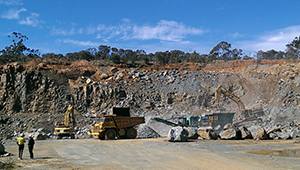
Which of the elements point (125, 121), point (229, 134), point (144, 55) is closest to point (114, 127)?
point (125, 121)

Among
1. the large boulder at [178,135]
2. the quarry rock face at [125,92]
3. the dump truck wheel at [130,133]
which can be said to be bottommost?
the dump truck wheel at [130,133]

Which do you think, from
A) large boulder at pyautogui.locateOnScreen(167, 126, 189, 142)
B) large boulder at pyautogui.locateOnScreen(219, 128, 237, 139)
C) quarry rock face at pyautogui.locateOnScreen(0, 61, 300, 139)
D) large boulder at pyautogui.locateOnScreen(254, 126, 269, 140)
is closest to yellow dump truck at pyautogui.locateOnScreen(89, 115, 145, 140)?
large boulder at pyautogui.locateOnScreen(167, 126, 189, 142)

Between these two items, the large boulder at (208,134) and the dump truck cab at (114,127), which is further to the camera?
the dump truck cab at (114,127)

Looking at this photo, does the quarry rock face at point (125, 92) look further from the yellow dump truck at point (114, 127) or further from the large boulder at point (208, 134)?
the large boulder at point (208, 134)

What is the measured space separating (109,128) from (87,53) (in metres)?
51.4

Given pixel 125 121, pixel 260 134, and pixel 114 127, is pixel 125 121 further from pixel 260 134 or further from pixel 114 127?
pixel 260 134

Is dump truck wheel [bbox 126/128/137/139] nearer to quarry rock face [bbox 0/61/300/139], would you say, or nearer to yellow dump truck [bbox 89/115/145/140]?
yellow dump truck [bbox 89/115/145/140]

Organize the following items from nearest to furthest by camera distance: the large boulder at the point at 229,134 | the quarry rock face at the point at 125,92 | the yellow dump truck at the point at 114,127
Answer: the large boulder at the point at 229,134
the yellow dump truck at the point at 114,127
the quarry rock face at the point at 125,92

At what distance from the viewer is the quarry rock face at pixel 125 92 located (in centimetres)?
3994

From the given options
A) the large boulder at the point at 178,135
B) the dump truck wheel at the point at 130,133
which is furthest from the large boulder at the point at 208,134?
the dump truck wheel at the point at 130,133

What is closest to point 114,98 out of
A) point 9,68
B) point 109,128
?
point 9,68

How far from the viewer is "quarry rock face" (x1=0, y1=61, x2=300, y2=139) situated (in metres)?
39.9

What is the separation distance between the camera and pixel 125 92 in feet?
149

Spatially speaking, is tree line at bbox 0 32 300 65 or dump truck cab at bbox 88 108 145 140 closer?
dump truck cab at bbox 88 108 145 140
